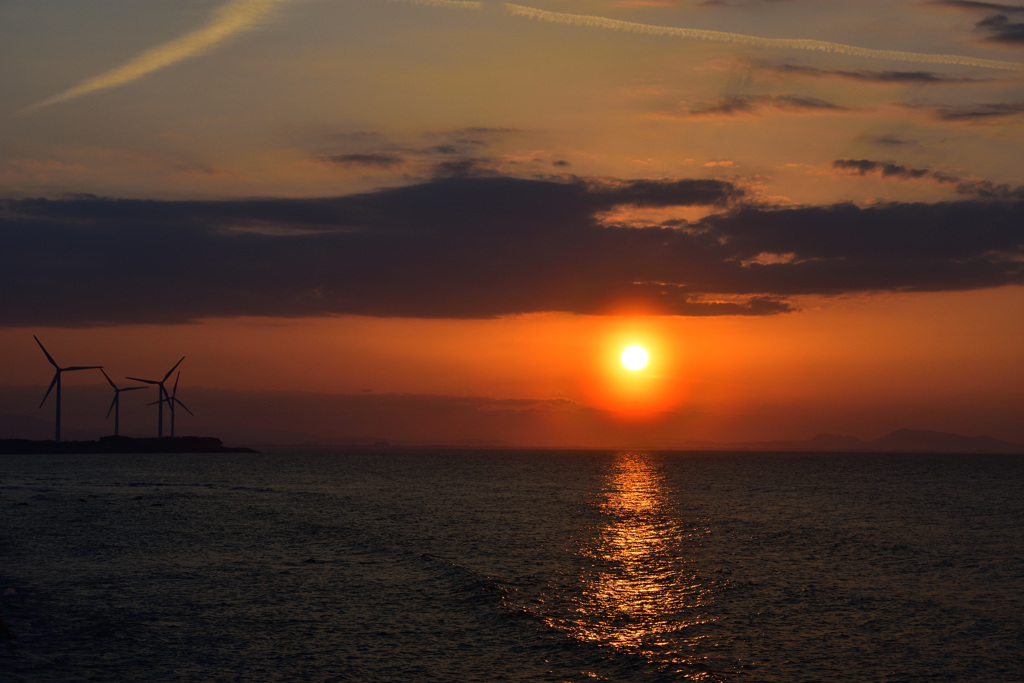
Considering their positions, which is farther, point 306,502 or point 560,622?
point 306,502

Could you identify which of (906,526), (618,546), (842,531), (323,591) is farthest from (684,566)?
(906,526)

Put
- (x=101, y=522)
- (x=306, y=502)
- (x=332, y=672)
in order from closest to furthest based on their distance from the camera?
(x=332, y=672), (x=101, y=522), (x=306, y=502)

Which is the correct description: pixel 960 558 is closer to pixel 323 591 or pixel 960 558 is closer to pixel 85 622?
pixel 323 591

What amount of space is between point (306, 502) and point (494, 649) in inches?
3333

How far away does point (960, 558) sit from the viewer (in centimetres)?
6700

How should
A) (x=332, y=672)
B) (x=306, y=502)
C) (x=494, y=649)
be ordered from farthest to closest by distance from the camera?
(x=306, y=502) < (x=494, y=649) < (x=332, y=672)

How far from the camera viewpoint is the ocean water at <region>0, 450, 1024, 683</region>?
3459cm

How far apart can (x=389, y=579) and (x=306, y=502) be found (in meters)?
66.9

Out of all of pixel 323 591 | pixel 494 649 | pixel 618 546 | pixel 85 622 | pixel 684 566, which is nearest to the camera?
pixel 494 649

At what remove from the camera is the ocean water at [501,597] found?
34.6 meters

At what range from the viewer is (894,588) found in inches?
2084

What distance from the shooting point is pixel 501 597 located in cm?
4800

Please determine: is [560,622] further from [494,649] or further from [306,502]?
[306,502]

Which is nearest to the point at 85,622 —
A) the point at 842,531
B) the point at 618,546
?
the point at 618,546
